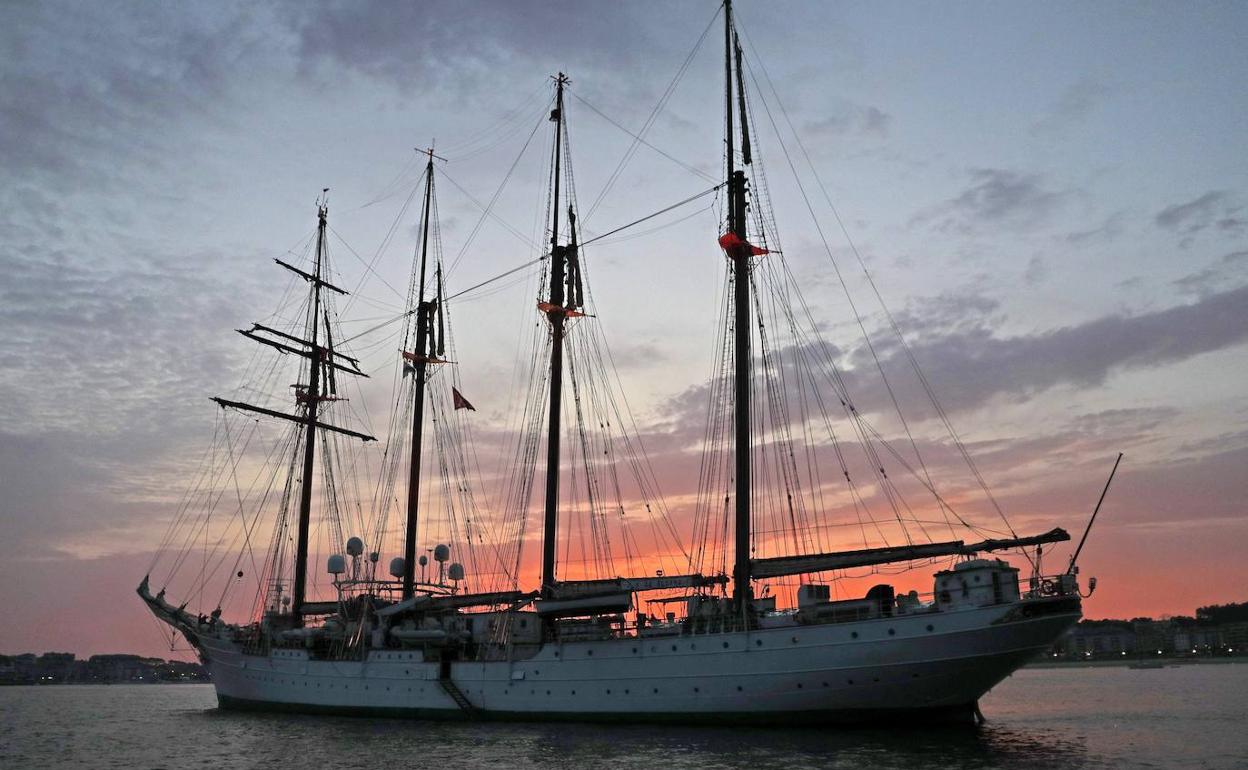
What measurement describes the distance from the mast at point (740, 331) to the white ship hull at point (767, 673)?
3171mm

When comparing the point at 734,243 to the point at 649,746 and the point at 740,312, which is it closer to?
the point at 740,312

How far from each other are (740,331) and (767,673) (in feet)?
50.3

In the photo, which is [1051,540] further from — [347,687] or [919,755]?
[347,687]

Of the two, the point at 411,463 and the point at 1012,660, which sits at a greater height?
the point at 411,463

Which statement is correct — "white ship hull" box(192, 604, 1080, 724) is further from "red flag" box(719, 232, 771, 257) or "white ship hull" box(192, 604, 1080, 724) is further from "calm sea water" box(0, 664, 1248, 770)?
"red flag" box(719, 232, 771, 257)

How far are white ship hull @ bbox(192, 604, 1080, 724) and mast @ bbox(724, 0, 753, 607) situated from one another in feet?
10.4

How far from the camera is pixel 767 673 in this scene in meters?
35.5

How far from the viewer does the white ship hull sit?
110 feet

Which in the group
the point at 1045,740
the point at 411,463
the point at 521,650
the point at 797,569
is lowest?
the point at 1045,740

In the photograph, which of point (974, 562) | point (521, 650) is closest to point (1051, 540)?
point (974, 562)

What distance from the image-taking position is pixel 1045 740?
125ft

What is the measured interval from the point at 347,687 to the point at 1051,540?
119 feet

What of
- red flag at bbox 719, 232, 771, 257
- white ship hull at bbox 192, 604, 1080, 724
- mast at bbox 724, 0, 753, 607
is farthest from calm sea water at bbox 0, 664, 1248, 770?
red flag at bbox 719, 232, 771, 257

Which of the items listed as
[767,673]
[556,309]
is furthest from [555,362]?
[767,673]
